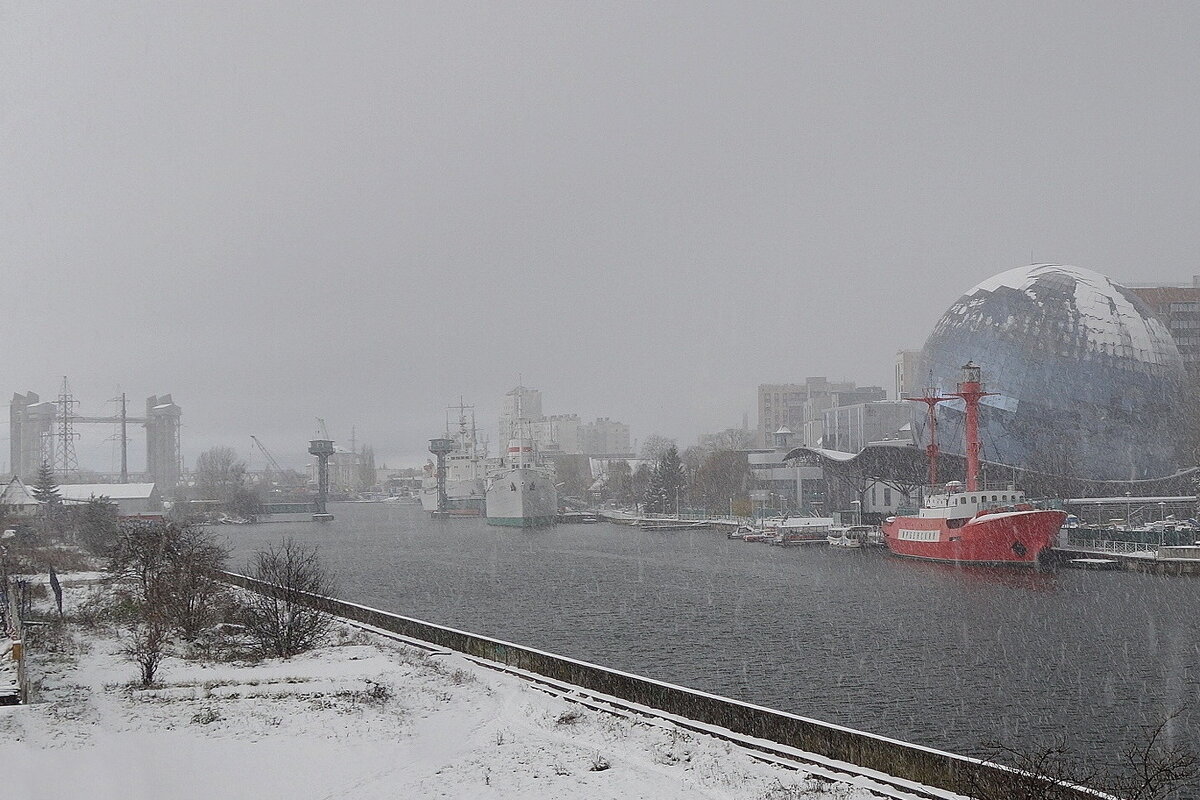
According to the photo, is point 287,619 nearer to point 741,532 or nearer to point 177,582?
point 177,582

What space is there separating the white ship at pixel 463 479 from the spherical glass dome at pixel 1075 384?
252 ft

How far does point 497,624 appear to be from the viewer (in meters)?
29.9

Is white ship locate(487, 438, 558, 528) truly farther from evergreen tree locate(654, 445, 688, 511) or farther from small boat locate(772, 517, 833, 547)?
small boat locate(772, 517, 833, 547)

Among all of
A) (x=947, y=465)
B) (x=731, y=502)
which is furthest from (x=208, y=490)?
(x=947, y=465)

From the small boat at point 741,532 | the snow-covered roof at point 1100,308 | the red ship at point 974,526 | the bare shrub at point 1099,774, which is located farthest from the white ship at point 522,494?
the bare shrub at point 1099,774

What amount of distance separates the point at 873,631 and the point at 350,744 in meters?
18.2

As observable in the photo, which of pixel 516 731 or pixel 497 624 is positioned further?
pixel 497 624

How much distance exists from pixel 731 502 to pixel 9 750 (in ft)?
287

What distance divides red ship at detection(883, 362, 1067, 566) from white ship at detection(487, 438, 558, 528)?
5029 cm

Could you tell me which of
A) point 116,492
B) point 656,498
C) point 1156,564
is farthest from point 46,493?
point 1156,564

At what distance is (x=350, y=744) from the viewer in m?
13.4

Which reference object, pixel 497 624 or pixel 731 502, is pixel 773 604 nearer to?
pixel 497 624

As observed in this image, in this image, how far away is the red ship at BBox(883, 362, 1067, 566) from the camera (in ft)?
148

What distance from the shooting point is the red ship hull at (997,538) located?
4491 centimetres
